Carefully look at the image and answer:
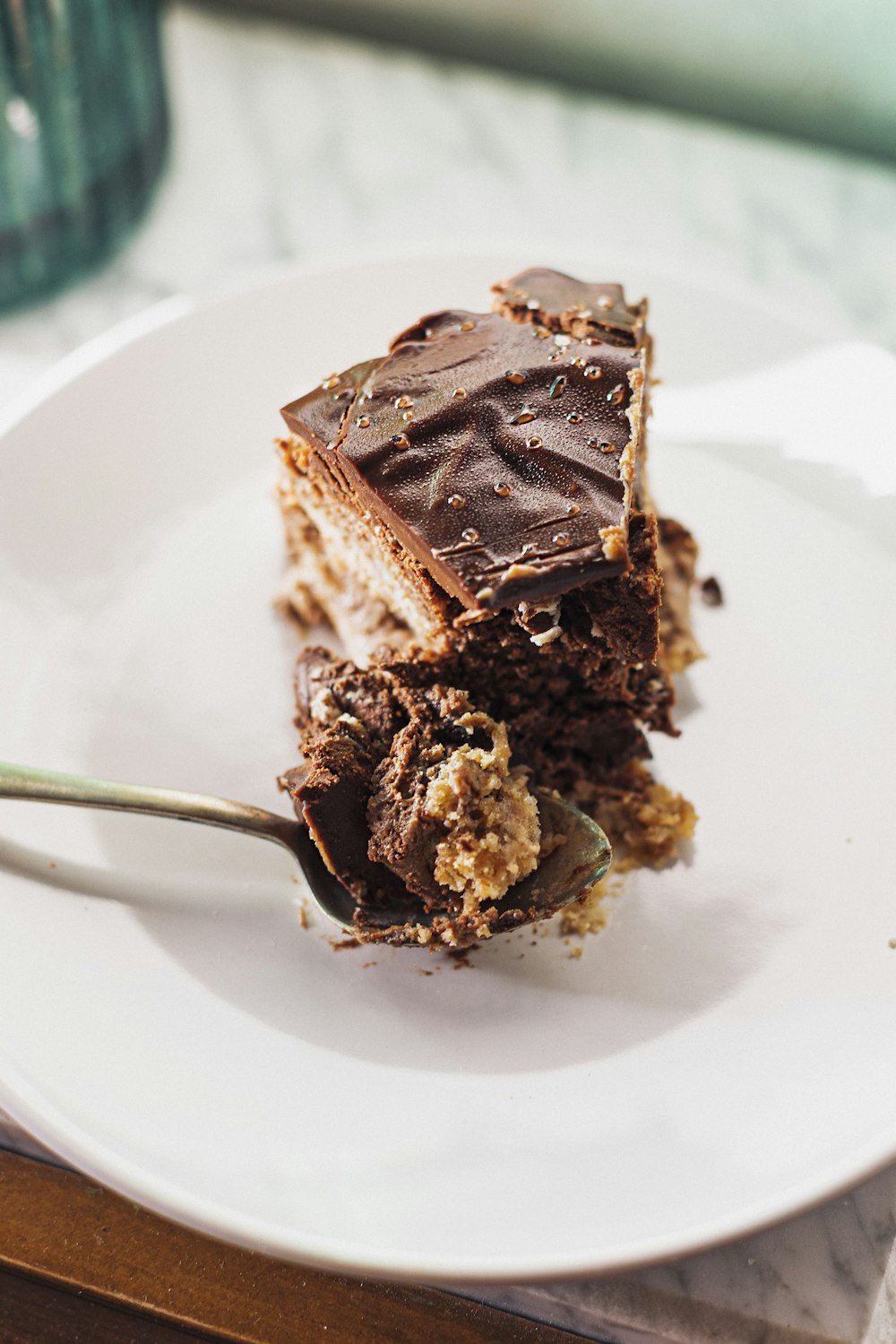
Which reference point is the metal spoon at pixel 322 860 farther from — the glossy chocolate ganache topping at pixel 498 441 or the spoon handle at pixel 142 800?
the glossy chocolate ganache topping at pixel 498 441

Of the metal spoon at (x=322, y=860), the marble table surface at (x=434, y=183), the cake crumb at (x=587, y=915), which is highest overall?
the marble table surface at (x=434, y=183)

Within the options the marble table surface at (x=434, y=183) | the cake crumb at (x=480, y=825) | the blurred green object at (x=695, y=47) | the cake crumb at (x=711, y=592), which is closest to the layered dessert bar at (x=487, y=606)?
the cake crumb at (x=480, y=825)

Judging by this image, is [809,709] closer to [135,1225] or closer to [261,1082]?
[261,1082]

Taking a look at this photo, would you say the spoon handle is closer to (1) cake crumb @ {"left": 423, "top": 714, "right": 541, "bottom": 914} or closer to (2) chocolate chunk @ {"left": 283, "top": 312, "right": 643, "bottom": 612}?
(1) cake crumb @ {"left": 423, "top": 714, "right": 541, "bottom": 914}

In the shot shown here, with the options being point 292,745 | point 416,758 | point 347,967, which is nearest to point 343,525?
point 292,745

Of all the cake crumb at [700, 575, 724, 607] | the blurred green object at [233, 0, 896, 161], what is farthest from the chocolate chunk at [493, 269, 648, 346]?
the blurred green object at [233, 0, 896, 161]

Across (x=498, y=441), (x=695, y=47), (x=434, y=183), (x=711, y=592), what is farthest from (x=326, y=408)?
(x=695, y=47)
